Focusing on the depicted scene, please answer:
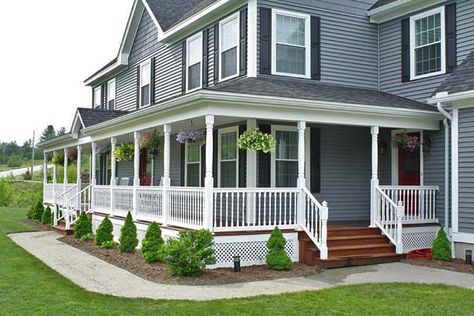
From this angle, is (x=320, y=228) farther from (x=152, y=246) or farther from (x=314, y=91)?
(x=152, y=246)

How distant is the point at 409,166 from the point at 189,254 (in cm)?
697

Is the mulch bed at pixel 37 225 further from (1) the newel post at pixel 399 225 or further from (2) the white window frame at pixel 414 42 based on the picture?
(2) the white window frame at pixel 414 42

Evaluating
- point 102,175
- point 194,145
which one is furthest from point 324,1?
point 102,175

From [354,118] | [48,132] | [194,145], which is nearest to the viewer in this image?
[354,118]

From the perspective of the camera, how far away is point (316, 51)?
13.7 meters

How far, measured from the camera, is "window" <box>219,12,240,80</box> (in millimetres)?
13609

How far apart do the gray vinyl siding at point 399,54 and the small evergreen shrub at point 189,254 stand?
7.15m

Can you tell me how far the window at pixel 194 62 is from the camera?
51.0 feet

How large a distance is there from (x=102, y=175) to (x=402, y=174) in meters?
13.9

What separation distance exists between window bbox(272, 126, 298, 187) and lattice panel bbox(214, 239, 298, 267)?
81.8 inches

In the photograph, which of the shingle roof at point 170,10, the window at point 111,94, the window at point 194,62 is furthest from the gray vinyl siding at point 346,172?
the window at point 111,94

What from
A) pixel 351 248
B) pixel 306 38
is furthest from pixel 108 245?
pixel 306 38

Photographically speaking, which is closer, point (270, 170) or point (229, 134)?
point (270, 170)

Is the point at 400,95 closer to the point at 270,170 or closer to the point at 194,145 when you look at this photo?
the point at 270,170
